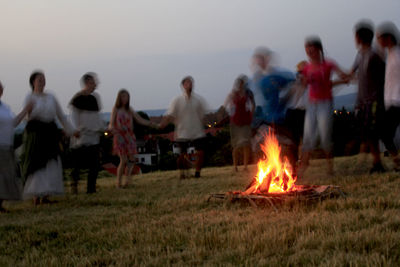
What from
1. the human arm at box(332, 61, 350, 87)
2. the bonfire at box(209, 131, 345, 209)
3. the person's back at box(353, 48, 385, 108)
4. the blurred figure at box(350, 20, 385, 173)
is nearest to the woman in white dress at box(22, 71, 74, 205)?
the bonfire at box(209, 131, 345, 209)

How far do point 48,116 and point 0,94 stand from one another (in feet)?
2.60

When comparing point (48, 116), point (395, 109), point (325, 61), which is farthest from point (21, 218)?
point (395, 109)

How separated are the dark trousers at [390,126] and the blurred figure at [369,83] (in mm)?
97

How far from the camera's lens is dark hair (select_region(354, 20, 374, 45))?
7262mm

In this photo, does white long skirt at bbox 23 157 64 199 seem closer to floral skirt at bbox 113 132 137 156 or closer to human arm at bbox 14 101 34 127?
human arm at bbox 14 101 34 127

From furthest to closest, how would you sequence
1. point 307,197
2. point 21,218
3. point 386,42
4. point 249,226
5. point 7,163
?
point 386,42, point 7,163, point 21,218, point 307,197, point 249,226

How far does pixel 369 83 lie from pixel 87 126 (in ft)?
16.7

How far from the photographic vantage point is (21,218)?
595 centimetres

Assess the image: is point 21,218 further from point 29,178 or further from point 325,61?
point 325,61

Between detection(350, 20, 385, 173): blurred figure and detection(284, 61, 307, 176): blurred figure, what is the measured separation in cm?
85

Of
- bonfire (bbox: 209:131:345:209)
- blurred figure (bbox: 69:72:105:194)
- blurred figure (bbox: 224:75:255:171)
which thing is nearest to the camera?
bonfire (bbox: 209:131:345:209)

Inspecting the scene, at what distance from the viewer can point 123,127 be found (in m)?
9.45

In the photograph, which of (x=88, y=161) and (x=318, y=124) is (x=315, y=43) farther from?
(x=88, y=161)

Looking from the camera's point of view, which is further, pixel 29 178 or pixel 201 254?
pixel 29 178
